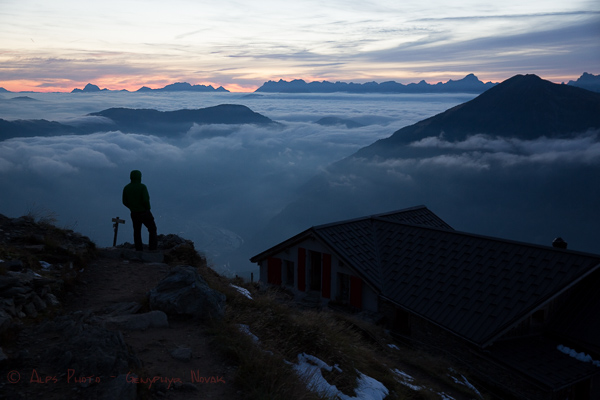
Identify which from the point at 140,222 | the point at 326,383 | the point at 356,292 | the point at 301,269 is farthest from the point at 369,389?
the point at 301,269

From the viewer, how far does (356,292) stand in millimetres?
21266

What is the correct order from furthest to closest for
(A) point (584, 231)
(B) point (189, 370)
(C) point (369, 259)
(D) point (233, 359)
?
(A) point (584, 231) → (C) point (369, 259) → (D) point (233, 359) → (B) point (189, 370)

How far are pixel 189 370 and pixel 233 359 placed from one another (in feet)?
2.26

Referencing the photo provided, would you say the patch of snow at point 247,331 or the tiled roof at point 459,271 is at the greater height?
the patch of snow at point 247,331

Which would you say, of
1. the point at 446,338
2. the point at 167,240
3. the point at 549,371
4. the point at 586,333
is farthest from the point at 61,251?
the point at 586,333

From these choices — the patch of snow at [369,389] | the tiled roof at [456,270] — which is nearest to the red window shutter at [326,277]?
the tiled roof at [456,270]

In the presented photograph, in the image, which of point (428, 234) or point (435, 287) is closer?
point (435, 287)

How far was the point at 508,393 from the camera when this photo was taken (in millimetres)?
15398

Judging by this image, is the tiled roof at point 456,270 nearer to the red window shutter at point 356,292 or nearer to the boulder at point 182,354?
the red window shutter at point 356,292

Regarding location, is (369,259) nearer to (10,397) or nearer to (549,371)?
(549,371)

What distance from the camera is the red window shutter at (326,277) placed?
22.4m

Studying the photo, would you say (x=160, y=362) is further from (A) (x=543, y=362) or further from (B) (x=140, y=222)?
(A) (x=543, y=362)

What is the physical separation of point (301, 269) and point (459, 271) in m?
8.39

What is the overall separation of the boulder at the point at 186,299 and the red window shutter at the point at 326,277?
14227 millimetres
